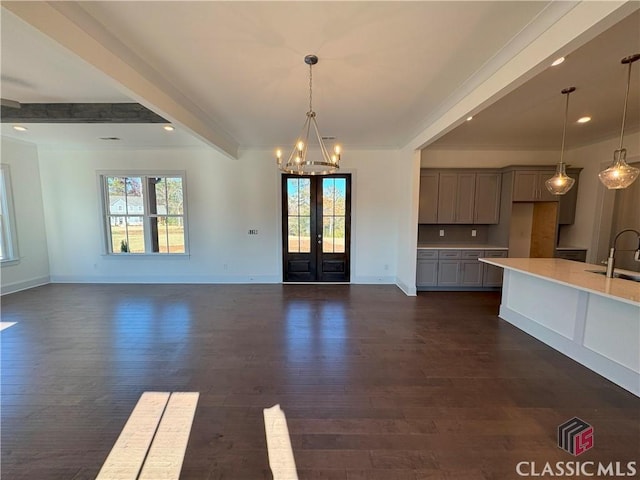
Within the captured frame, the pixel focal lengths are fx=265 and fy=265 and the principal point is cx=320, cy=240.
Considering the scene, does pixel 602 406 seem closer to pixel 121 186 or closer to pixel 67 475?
pixel 67 475

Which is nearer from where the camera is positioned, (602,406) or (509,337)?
(602,406)

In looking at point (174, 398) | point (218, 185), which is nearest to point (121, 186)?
Answer: point (218, 185)

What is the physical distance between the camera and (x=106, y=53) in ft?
6.79

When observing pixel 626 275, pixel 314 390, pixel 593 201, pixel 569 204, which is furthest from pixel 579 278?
pixel 569 204

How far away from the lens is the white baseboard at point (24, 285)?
5.00 meters

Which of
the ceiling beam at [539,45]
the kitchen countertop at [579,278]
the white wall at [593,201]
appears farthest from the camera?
the white wall at [593,201]

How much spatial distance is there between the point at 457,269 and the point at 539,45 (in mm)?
4035

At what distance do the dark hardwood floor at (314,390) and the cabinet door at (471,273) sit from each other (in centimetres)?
112

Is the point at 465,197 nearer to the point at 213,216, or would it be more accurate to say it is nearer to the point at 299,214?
the point at 299,214

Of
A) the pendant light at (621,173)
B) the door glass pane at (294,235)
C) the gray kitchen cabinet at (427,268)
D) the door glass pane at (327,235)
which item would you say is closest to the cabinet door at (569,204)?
the gray kitchen cabinet at (427,268)

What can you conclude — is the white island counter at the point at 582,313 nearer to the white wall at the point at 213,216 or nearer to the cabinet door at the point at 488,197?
the cabinet door at the point at 488,197

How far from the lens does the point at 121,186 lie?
18.8 ft

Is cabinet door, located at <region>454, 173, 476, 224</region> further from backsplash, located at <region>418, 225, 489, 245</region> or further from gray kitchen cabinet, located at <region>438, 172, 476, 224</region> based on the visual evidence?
backsplash, located at <region>418, 225, 489, 245</region>

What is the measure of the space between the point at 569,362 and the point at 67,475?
429 centimetres
